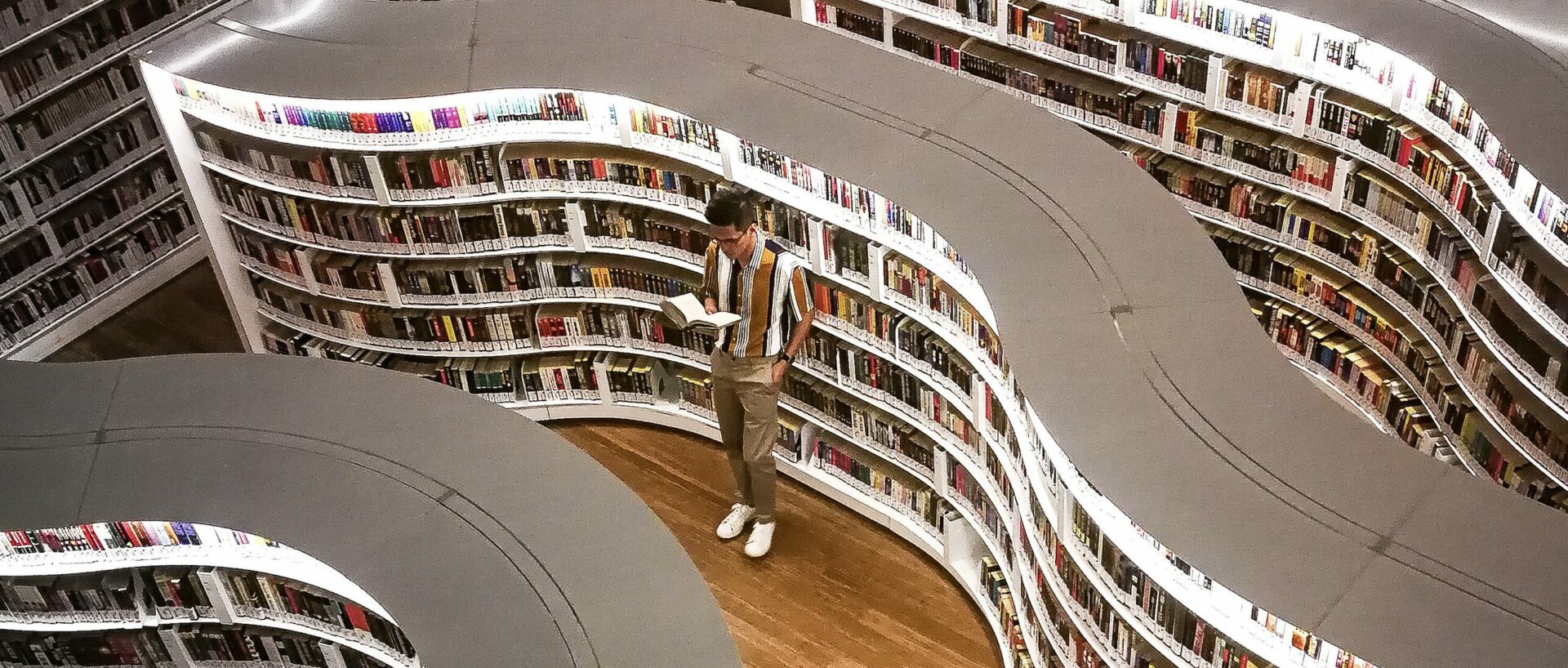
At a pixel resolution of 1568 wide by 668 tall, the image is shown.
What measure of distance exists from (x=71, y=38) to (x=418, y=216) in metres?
3.14

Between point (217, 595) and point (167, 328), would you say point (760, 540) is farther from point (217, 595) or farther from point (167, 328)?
point (167, 328)

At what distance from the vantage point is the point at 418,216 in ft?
25.7

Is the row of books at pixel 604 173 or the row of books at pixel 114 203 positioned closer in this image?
the row of books at pixel 604 173

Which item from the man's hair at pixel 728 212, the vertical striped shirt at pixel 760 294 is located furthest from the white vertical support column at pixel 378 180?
the man's hair at pixel 728 212

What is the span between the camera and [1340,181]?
7.41 metres

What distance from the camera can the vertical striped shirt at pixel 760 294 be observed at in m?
6.60

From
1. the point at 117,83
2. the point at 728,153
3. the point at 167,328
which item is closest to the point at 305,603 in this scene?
the point at 728,153

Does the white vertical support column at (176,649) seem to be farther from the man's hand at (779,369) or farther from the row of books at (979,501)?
the row of books at (979,501)

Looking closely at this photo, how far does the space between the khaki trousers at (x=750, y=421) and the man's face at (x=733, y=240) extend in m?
0.58

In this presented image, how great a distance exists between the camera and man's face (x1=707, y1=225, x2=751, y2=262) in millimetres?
6430

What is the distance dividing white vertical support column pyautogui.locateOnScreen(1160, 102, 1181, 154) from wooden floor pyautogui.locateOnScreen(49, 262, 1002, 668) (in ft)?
8.36

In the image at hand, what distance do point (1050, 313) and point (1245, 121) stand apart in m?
2.74

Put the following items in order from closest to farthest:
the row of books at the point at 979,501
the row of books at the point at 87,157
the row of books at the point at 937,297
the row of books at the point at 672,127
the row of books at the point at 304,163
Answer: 1. the row of books at the point at 937,297
2. the row of books at the point at 979,501
3. the row of books at the point at 672,127
4. the row of books at the point at 304,163
5. the row of books at the point at 87,157

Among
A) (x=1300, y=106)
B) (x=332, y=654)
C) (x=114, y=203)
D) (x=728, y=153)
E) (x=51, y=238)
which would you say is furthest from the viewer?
(x=114, y=203)
